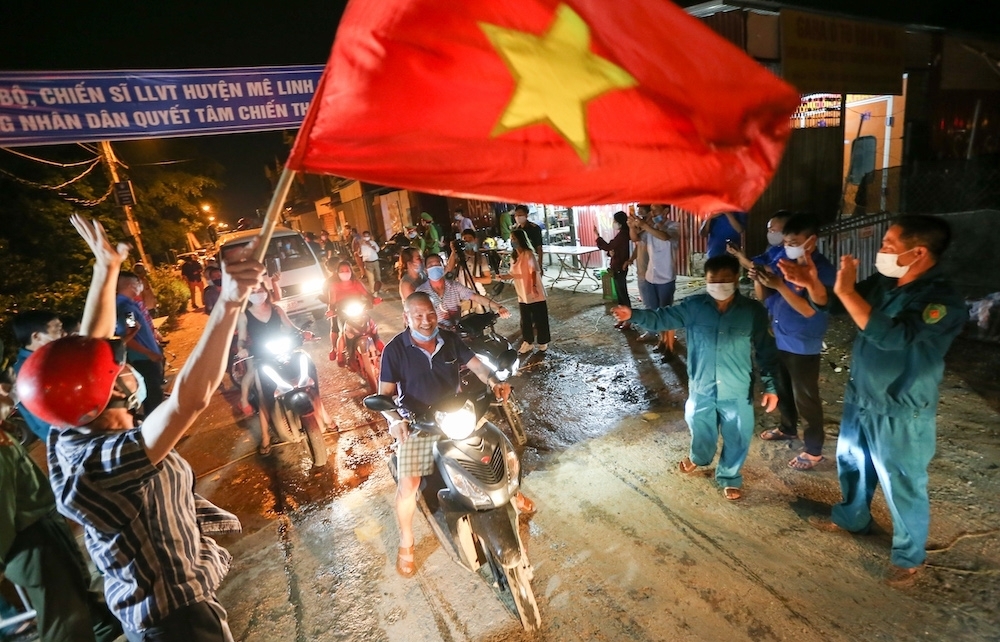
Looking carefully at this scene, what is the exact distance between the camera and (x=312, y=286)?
1182cm

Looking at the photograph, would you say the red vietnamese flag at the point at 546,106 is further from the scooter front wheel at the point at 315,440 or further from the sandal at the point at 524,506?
the scooter front wheel at the point at 315,440

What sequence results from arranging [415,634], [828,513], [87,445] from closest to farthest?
[87,445]
[415,634]
[828,513]

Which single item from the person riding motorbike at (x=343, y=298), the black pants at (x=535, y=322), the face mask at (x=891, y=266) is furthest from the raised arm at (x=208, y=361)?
the black pants at (x=535, y=322)

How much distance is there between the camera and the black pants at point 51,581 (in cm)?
271

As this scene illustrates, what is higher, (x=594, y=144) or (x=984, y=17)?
(x=984, y=17)

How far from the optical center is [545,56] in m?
1.88

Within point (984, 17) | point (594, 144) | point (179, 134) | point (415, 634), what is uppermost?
point (984, 17)

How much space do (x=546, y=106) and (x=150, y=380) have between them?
18.9 ft

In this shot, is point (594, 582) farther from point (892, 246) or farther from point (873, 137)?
point (873, 137)

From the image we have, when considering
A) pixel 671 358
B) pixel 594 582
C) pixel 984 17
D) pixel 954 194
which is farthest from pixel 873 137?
pixel 594 582

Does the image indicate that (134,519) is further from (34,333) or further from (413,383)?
(34,333)

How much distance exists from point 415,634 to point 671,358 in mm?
4946

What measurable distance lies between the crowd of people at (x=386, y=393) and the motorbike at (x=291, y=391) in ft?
1.05

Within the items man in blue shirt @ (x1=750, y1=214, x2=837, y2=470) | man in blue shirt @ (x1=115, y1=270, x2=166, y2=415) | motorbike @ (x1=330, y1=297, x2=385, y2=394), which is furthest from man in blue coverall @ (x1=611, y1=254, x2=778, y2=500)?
man in blue shirt @ (x1=115, y1=270, x2=166, y2=415)
